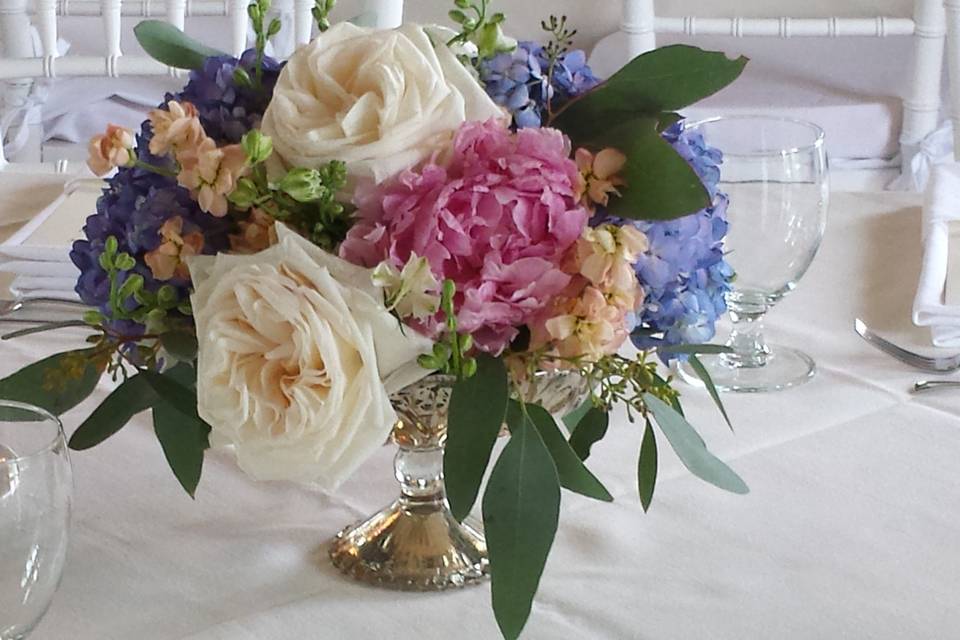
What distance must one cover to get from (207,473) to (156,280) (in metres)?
0.25

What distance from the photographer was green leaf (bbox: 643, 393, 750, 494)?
2.09 feet

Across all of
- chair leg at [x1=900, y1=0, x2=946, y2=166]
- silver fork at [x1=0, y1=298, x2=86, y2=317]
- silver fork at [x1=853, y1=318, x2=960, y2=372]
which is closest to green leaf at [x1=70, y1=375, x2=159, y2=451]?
silver fork at [x1=0, y1=298, x2=86, y2=317]

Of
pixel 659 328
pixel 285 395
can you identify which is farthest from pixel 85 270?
pixel 659 328

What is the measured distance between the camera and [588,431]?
2.21 ft

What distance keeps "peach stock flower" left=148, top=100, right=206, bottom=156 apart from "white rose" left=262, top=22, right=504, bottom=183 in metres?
0.03

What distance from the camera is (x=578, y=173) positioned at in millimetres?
592

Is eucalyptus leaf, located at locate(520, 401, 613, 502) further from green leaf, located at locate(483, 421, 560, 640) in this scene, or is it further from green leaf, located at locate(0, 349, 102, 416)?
green leaf, located at locate(0, 349, 102, 416)

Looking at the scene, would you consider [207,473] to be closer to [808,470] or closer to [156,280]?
[156,280]

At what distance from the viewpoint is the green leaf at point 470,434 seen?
0.58 m

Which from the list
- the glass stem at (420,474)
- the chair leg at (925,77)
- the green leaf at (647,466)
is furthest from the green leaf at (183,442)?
the chair leg at (925,77)

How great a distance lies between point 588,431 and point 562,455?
51 millimetres

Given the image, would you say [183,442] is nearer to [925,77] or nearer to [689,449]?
[689,449]

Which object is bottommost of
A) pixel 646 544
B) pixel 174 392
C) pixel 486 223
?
pixel 646 544

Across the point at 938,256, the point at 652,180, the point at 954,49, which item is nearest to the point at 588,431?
the point at 652,180
